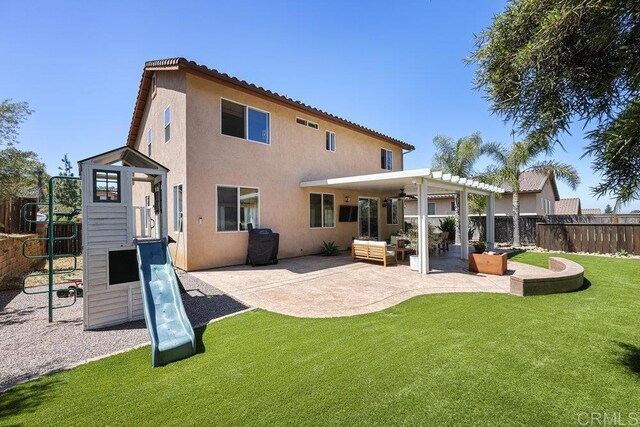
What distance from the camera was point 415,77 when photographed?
408 inches

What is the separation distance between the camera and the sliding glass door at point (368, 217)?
1577cm

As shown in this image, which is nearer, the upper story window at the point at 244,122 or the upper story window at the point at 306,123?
the upper story window at the point at 244,122

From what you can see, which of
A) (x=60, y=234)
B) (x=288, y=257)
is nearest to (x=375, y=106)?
(x=288, y=257)

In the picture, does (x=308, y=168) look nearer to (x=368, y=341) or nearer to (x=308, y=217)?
(x=308, y=217)

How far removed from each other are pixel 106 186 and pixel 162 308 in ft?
8.48

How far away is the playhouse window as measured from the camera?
5184 millimetres

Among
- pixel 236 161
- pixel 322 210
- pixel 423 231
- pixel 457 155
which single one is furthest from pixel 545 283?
pixel 457 155

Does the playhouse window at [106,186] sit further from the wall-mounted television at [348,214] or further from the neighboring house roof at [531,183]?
the neighboring house roof at [531,183]

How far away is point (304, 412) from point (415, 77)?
436 inches

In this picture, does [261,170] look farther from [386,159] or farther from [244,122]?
[386,159]
